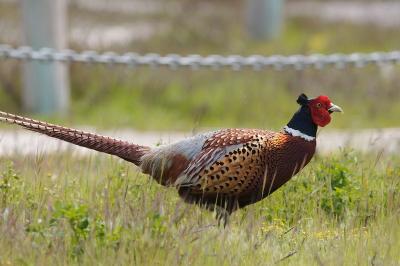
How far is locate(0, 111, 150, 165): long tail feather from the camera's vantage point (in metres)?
5.86

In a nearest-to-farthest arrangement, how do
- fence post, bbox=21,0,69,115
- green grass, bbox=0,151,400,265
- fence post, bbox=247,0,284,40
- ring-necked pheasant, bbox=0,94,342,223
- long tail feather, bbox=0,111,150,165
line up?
green grass, bbox=0,151,400,265, ring-necked pheasant, bbox=0,94,342,223, long tail feather, bbox=0,111,150,165, fence post, bbox=21,0,69,115, fence post, bbox=247,0,284,40

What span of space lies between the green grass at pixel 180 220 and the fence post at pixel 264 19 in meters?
7.27

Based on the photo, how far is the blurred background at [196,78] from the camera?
10.8m

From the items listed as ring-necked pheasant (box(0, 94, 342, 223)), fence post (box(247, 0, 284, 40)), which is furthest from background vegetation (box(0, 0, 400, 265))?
fence post (box(247, 0, 284, 40))

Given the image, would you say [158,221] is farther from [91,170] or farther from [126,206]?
[91,170]

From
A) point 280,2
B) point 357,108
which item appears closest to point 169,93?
point 357,108

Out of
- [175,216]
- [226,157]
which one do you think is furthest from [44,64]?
[175,216]

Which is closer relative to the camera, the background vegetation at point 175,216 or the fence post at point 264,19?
the background vegetation at point 175,216

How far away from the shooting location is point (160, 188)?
5.90 meters

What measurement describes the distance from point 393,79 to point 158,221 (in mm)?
7580

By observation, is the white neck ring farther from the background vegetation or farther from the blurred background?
the blurred background

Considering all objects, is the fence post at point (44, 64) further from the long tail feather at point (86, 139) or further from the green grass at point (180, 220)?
the long tail feather at point (86, 139)

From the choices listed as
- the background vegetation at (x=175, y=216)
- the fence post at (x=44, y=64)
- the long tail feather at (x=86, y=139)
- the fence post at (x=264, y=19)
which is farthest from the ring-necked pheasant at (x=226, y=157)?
the fence post at (x=264, y=19)

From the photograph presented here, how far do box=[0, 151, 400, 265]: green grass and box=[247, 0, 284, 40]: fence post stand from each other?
7270mm
